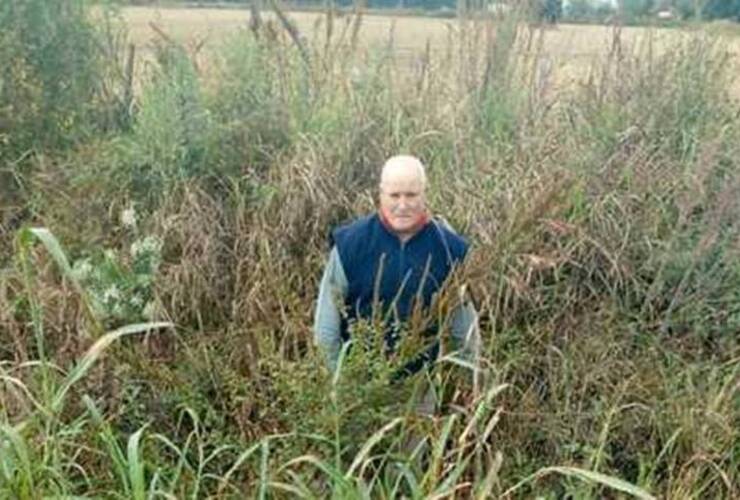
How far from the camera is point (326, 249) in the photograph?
4.33 m

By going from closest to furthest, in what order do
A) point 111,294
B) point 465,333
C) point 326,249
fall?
point 465,333 < point 111,294 < point 326,249

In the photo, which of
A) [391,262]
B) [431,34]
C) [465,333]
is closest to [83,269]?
[391,262]

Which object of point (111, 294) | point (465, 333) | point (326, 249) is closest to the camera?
point (465, 333)

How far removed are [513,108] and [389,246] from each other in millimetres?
1872

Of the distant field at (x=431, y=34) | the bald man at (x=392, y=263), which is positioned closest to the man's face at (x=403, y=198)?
the bald man at (x=392, y=263)

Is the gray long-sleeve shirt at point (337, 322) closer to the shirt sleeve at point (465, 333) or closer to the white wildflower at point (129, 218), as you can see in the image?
the shirt sleeve at point (465, 333)

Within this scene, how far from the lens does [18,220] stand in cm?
493

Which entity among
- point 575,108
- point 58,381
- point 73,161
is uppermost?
point 575,108

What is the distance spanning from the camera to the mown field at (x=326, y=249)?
281 centimetres

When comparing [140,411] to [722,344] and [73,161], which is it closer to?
[73,161]

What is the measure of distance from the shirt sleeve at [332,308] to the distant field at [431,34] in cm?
221

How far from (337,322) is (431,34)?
105 inches

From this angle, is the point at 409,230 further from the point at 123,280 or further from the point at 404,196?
the point at 123,280


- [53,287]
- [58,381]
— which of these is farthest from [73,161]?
[58,381]
